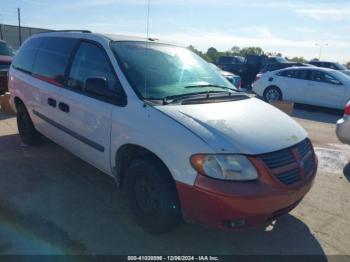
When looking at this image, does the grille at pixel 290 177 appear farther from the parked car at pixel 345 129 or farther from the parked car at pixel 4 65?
the parked car at pixel 4 65

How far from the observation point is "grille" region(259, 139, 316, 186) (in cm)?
274

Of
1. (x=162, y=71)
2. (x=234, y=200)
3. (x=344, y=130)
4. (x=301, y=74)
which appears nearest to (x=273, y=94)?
(x=301, y=74)

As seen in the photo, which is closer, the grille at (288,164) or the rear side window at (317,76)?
the grille at (288,164)

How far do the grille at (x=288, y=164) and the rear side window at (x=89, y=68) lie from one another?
160cm

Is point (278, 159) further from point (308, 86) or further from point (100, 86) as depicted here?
point (308, 86)

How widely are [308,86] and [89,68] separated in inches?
359

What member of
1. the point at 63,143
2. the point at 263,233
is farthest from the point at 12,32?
the point at 263,233

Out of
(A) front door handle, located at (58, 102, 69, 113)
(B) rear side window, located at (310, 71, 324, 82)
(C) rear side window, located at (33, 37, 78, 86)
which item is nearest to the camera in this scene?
(A) front door handle, located at (58, 102, 69, 113)

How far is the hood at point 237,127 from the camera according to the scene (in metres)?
2.71

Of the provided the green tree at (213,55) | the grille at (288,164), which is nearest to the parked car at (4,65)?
the grille at (288,164)

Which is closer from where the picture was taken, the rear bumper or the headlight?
the headlight

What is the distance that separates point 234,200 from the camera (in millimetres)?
2570

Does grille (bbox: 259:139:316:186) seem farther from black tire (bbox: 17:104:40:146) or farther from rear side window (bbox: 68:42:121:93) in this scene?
black tire (bbox: 17:104:40:146)

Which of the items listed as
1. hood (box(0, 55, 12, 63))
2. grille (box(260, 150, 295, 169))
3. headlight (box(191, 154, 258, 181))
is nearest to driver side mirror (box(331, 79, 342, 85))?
grille (box(260, 150, 295, 169))
